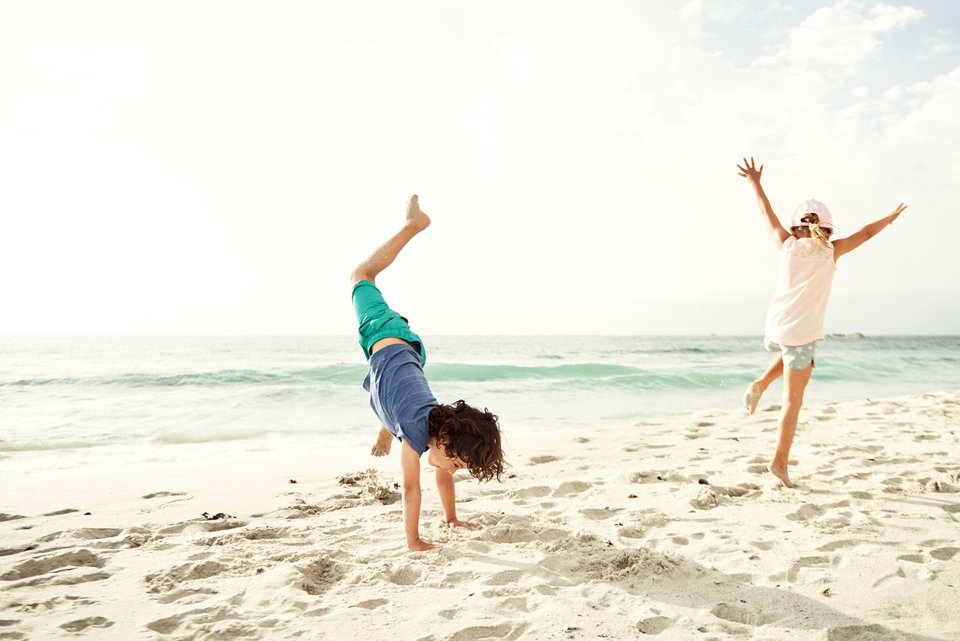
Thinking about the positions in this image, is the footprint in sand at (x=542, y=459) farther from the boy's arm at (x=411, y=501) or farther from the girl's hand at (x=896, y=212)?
the girl's hand at (x=896, y=212)

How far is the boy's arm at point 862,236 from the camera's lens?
427 centimetres

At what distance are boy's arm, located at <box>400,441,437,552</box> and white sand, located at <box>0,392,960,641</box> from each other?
9cm

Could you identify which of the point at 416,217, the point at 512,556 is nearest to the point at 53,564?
the point at 512,556

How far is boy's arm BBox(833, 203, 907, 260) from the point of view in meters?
4.27

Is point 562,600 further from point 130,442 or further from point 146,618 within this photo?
point 130,442

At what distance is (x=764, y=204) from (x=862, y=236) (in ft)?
2.39

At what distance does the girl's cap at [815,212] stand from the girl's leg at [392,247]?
9.27 ft

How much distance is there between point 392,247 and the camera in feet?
12.6

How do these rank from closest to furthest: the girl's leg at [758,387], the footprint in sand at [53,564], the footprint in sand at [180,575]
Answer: the footprint in sand at [180,575] < the footprint in sand at [53,564] < the girl's leg at [758,387]

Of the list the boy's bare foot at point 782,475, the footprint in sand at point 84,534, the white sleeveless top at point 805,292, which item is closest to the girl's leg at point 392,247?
the footprint in sand at point 84,534

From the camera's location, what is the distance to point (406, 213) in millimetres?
4047

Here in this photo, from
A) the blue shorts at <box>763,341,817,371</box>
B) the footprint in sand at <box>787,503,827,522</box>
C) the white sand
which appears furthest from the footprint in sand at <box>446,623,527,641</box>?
the blue shorts at <box>763,341,817,371</box>

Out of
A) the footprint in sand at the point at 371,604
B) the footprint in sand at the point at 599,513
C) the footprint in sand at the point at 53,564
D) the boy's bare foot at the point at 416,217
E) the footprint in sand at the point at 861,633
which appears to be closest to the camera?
the footprint in sand at the point at 861,633

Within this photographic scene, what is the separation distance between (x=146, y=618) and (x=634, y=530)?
2.49m
